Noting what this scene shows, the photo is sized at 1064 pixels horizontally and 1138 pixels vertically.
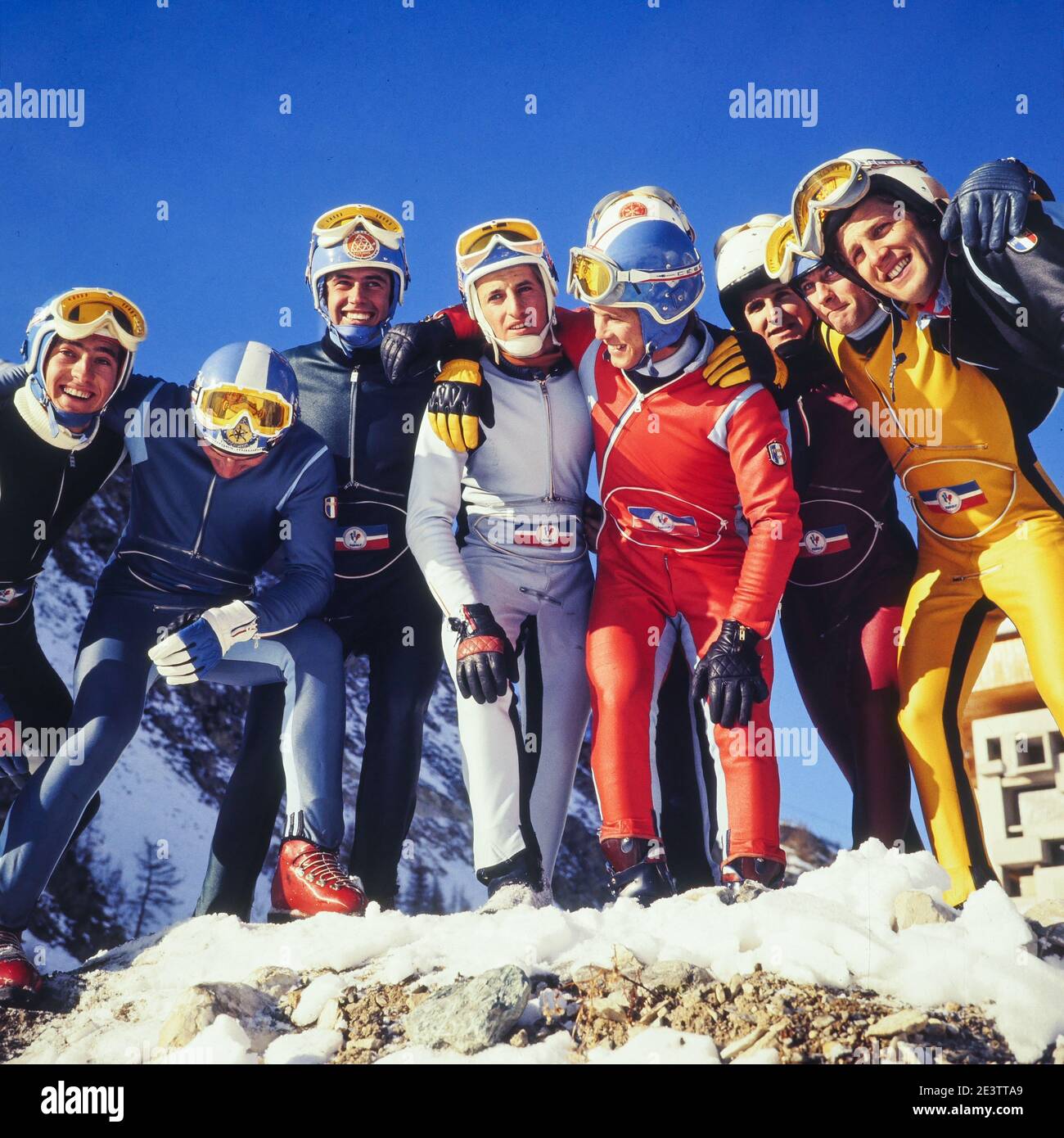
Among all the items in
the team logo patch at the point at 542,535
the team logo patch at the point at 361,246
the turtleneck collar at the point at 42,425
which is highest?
the team logo patch at the point at 361,246

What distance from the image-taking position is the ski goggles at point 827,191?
4.62 metres

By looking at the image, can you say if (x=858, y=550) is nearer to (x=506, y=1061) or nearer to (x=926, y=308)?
(x=926, y=308)

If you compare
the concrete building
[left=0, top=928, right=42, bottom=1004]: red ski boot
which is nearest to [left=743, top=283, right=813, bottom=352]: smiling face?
[left=0, top=928, right=42, bottom=1004]: red ski boot

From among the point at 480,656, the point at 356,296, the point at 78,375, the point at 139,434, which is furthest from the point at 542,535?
the point at 78,375

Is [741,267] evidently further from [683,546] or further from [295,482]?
[295,482]

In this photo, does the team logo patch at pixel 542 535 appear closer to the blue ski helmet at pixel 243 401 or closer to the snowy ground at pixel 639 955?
the blue ski helmet at pixel 243 401

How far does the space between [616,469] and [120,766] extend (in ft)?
45.3

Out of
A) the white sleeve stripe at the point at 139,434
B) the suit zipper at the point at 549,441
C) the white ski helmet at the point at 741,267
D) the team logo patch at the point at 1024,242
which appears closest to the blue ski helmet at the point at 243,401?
the white sleeve stripe at the point at 139,434

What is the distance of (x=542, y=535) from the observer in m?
4.70

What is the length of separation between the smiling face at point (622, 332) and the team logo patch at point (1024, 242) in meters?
1.46

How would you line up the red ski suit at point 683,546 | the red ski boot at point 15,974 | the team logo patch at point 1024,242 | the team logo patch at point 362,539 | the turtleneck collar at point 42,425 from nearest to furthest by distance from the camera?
the red ski boot at point 15,974, the red ski suit at point 683,546, the team logo patch at point 1024,242, the turtleneck collar at point 42,425, the team logo patch at point 362,539

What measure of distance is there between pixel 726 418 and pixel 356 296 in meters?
1.94

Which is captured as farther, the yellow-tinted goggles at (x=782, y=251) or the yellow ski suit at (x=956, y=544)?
the yellow-tinted goggles at (x=782, y=251)

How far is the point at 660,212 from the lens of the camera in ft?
15.5
